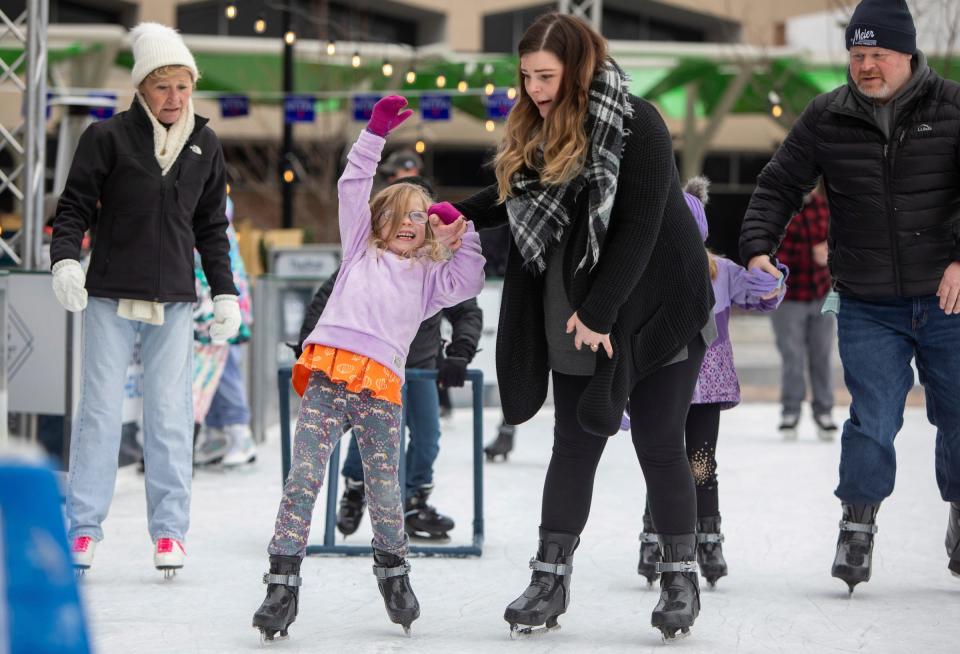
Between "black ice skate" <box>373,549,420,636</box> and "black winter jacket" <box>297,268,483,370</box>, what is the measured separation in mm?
1002

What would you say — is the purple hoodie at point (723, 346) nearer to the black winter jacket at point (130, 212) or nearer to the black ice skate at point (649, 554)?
the black ice skate at point (649, 554)

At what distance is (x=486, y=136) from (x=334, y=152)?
7355 mm

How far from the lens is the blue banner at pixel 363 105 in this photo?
14686 millimetres

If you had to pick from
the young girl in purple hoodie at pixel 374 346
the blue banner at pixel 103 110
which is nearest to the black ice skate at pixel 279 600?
the young girl in purple hoodie at pixel 374 346

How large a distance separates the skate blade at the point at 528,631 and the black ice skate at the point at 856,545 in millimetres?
1021

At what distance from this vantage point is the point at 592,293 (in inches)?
145

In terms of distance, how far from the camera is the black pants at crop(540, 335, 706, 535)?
3906 mm

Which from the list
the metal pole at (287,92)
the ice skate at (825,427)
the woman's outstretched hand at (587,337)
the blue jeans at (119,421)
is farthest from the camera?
the metal pole at (287,92)

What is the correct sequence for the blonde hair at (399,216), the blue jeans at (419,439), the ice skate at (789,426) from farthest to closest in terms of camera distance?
the ice skate at (789,426), the blue jeans at (419,439), the blonde hair at (399,216)

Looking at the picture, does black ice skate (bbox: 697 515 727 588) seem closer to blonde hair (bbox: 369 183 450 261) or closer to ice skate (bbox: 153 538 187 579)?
blonde hair (bbox: 369 183 450 261)

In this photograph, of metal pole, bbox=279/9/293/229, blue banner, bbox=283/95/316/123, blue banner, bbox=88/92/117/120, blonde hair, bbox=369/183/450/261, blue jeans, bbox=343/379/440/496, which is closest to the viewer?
blonde hair, bbox=369/183/450/261

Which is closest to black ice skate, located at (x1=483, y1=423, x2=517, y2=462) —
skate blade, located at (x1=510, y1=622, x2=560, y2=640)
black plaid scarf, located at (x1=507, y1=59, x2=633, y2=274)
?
skate blade, located at (x1=510, y1=622, x2=560, y2=640)

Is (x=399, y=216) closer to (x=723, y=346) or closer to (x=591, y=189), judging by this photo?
(x=591, y=189)

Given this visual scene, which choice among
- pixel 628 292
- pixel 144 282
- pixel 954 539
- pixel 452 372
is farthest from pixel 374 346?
pixel 954 539
